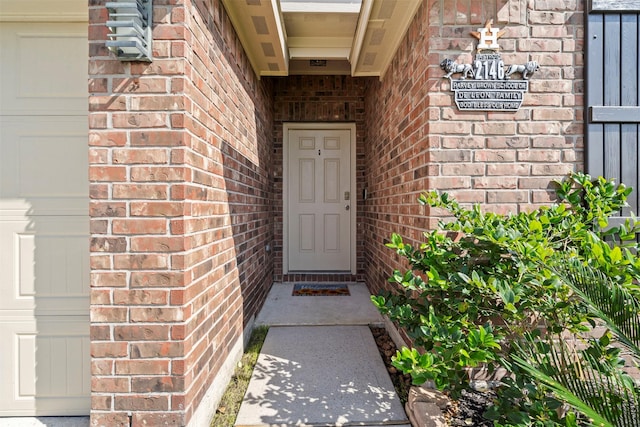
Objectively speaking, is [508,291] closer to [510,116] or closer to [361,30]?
[510,116]

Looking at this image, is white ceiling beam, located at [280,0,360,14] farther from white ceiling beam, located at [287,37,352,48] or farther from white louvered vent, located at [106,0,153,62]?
white louvered vent, located at [106,0,153,62]

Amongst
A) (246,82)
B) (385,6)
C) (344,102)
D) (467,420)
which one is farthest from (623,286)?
(344,102)

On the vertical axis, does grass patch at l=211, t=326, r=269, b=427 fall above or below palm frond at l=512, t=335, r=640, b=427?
below

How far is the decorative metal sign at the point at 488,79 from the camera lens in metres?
1.82

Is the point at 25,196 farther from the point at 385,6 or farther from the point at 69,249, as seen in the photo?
the point at 385,6

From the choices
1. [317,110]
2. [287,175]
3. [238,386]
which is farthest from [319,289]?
[317,110]

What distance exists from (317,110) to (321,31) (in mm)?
1101

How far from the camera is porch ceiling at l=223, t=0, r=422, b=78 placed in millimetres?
2170

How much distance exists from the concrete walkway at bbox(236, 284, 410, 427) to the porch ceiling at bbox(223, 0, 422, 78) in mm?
2313

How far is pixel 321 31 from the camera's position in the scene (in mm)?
3000

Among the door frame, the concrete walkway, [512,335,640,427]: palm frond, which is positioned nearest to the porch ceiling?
the door frame

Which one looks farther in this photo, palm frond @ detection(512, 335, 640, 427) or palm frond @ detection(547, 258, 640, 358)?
palm frond @ detection(547, 258, 640, 358)

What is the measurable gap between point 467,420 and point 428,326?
635mm

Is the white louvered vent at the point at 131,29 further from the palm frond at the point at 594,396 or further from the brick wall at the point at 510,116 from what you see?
the palm frond at the point at 594,396
